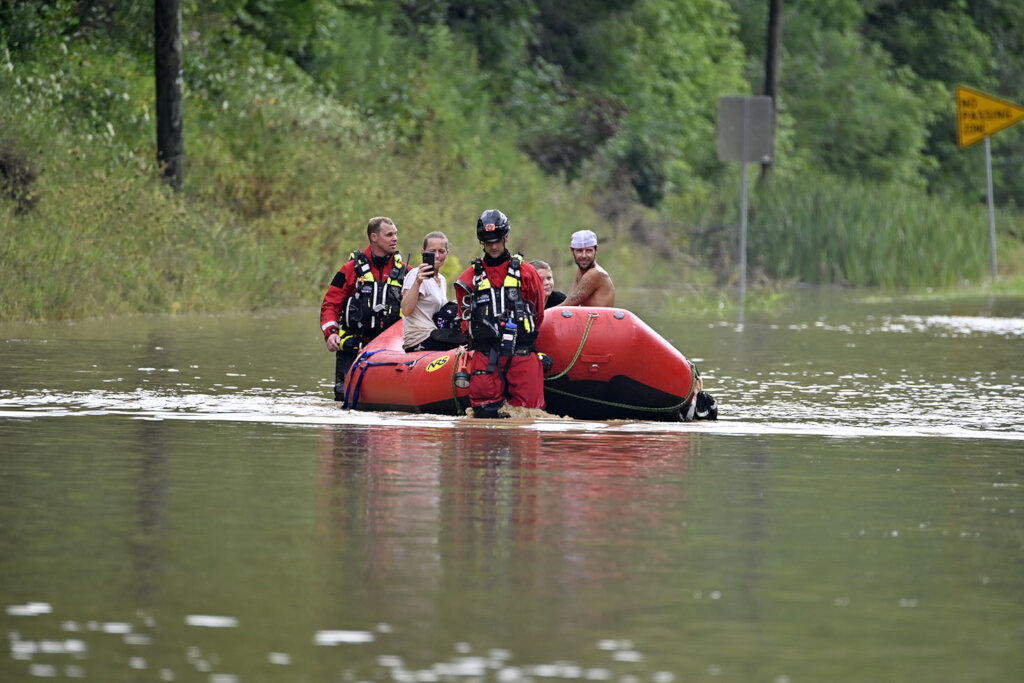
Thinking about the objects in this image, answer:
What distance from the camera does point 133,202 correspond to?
2895 centimetres

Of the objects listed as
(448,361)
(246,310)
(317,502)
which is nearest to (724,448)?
(448,361)

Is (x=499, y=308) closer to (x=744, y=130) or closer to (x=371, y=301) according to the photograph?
(x=371, y=301)

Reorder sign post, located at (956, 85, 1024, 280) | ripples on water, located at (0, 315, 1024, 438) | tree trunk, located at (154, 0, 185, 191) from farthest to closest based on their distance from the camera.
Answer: sign post, located at (956, 85, 1024, 280)
tree trunk, located at (154, 0, 185, 191)
ripples on water, located at (0, 315, 1024, 438)

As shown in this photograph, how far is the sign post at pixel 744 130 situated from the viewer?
1460 inches

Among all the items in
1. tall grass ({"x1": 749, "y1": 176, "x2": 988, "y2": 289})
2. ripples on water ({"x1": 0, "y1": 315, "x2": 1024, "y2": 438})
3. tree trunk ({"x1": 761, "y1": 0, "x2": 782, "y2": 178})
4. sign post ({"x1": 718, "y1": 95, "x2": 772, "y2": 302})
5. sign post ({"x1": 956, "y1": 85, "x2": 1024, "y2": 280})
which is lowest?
ripples on water ({"x1": 0, "y1": 315, "x2": 1024, "y2": 438})

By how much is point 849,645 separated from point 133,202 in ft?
75.0

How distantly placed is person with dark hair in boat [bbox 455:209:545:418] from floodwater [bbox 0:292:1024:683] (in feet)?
1.06

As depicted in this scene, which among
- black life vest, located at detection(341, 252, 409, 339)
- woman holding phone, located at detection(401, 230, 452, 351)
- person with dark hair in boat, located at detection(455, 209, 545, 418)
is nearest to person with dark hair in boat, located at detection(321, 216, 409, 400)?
black life vest, located at detection(341, 252, 409, 339)

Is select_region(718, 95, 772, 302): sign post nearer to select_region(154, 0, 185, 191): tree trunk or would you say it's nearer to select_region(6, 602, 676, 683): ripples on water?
select_region(154, 0, 185, 191): tree trunk

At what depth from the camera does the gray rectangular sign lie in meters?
37.1

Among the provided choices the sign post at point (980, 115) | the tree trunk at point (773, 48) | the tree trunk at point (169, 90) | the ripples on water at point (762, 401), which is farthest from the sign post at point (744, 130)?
the ripples on water at point (762, 401)

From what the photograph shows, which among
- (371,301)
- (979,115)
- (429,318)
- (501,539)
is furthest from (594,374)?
(979,115)

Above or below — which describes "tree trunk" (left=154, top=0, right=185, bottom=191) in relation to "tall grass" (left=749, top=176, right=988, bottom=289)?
above

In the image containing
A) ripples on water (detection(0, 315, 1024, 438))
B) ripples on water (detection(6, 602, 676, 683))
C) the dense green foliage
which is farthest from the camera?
the dense green foliage
